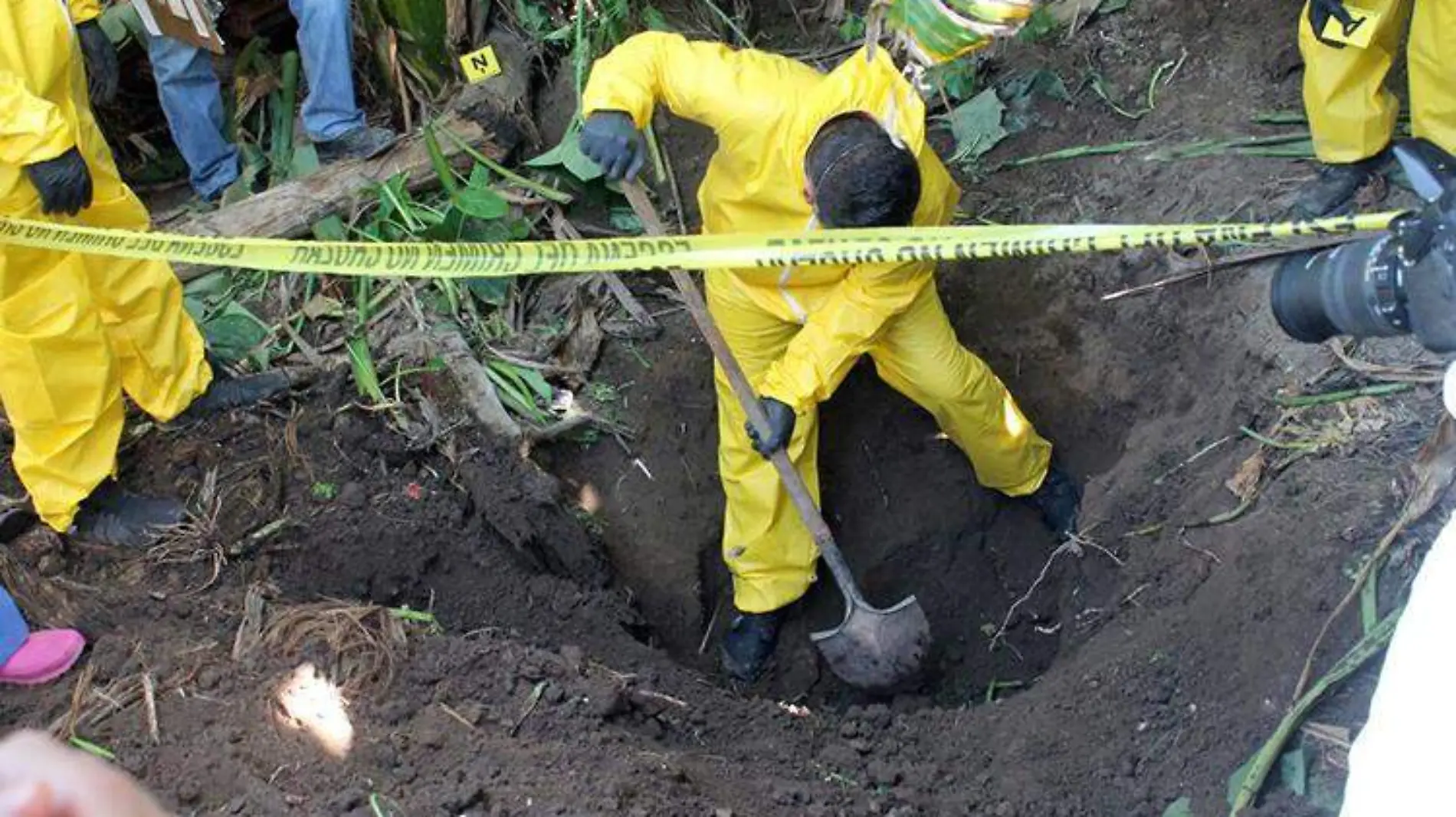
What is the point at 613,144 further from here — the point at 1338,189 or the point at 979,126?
the point at 1338,189

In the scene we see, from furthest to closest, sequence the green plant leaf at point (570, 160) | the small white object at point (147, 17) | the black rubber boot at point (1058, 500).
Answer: the green plant leaf at point (570, 160)
the small white object at point (147, 17)
the black rubber boot at point (1058, 500)

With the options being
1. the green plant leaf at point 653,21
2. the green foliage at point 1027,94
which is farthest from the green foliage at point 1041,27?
the green plant leaf at point 653,21

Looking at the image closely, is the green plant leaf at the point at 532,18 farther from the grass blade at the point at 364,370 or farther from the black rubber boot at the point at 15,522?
the black rubber boot at the point at 15,522

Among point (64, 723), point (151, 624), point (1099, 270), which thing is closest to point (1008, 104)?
point (1099, 270)

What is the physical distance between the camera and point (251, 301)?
15.8 ft

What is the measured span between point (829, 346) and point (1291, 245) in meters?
1.33

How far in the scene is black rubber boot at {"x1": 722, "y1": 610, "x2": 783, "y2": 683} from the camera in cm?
430

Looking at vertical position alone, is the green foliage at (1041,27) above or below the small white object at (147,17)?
below

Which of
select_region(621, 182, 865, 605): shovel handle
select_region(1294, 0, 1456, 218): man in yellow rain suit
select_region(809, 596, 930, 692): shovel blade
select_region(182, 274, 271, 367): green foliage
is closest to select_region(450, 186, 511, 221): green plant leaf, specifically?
select_region(182, 274, 271, 367): green foliage

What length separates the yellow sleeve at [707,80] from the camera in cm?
376

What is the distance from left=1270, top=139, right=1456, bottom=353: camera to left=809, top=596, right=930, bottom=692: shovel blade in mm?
1794

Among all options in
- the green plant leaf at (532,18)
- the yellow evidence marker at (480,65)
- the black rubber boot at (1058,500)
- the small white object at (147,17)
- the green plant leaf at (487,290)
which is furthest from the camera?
the green plant leaf at (532,18)

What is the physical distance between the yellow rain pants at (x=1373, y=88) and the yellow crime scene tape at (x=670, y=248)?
30.4 inches

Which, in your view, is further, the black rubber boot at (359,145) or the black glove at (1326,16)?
the black rubber boot at (359,145)
